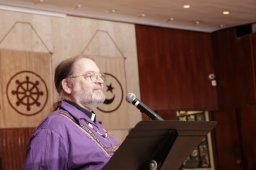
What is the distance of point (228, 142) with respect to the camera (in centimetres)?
989

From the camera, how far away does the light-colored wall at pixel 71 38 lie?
788cm

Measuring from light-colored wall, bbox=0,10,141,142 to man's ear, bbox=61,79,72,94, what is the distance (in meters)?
4.95

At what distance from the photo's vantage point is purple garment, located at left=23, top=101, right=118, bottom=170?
7.35 feet

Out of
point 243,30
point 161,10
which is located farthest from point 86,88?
point 243,30

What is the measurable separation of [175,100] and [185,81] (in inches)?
25.3

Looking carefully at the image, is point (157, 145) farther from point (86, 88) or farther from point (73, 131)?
point (86, 88)

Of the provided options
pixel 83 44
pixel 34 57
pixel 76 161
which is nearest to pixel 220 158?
pixel 83 44

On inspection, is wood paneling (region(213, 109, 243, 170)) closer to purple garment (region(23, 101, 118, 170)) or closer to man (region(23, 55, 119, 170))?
man (region(23, 55, 119, 170))

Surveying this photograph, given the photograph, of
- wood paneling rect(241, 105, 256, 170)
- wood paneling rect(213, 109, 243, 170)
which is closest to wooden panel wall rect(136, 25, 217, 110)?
wood paneling rect(213, 109, 243, 170)

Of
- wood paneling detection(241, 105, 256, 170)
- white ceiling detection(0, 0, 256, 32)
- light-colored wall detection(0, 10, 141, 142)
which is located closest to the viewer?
light-colored wall detection(0, 10, 141, 142)

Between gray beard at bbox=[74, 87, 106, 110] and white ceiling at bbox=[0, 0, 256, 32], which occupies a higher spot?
white ceiling at bbox=[0, 0, 256, 32]

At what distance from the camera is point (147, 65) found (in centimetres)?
954

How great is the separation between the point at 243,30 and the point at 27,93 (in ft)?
20.4

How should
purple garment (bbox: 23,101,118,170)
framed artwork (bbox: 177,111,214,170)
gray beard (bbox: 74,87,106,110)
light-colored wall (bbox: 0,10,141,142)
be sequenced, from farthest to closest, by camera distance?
framed artwork (bbox: 177,111,214,170) < light-colored wall (bbox: 0,10,141,142) < gray beard (bbox: 74,87,106,110) < purple garment (bbox: 23,101,118,170)
